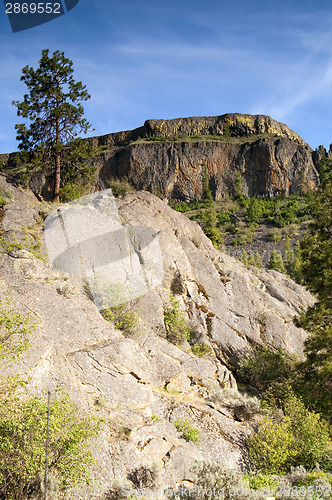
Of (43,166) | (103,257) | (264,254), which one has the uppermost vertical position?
(43,166)

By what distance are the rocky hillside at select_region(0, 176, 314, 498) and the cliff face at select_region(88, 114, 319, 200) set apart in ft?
345

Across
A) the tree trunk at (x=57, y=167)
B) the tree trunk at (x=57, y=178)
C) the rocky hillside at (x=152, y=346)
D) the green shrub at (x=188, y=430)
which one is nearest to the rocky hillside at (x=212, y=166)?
the tree trunk at (x=57, y=167)

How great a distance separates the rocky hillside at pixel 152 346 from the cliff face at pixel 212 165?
105307mm

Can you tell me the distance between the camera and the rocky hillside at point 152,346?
8.98 meters

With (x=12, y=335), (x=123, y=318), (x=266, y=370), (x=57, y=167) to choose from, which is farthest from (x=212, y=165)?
(x=12, y=335)

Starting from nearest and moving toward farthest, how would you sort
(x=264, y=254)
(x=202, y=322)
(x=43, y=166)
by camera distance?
Answer: 1. (x=202, y=322)
2. (x=43, y=166)
3. (x=264, y=254)

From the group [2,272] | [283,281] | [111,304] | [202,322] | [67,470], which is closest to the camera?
[67,470]

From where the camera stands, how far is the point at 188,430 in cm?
1076

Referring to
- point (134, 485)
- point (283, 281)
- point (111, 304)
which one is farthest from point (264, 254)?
point (134, 485)

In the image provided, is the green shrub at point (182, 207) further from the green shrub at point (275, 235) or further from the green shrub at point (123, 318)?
the green shrub at point (123, 318)

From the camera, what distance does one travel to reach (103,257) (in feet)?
56.0

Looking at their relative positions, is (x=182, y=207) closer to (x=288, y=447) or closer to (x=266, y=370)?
(x=266, y=370)

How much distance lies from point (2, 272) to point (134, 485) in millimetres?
7434

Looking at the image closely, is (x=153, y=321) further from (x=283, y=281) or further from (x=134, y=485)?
(x=283, y=281)
